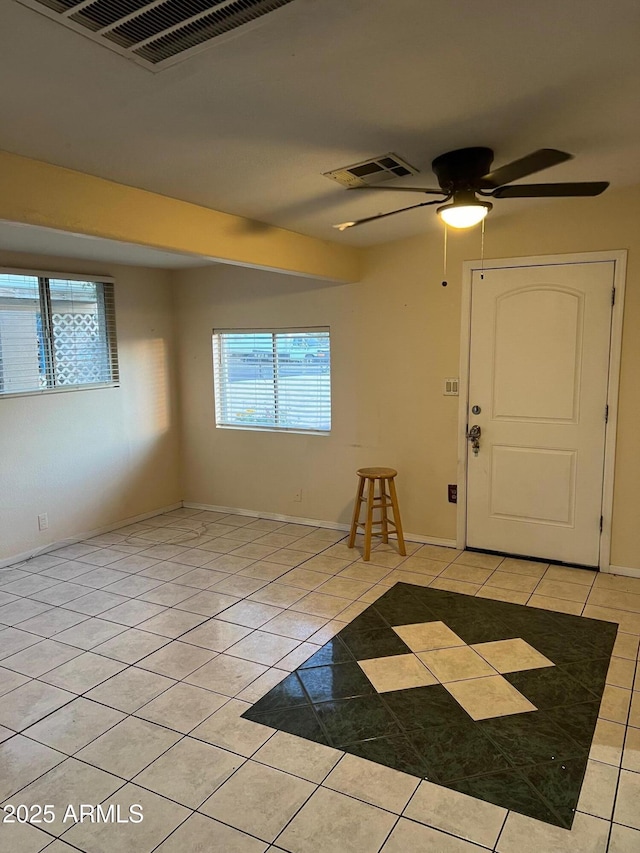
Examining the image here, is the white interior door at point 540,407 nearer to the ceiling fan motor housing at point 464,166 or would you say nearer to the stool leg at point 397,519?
the stool leg at point 397,519

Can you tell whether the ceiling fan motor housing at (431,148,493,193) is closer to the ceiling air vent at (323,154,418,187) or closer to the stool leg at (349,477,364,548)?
the ceiling air vent at (323,154,418,187)

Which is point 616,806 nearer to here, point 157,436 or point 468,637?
point 468,637

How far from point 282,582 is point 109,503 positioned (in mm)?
2019

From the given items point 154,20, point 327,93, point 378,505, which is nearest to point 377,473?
point 378,505

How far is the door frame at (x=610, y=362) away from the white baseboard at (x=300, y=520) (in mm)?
212

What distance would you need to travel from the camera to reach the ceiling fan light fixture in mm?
2568

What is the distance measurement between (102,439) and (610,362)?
3.88m

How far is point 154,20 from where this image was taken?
4.91 ft

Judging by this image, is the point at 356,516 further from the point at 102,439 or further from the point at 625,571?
the point at 102,439

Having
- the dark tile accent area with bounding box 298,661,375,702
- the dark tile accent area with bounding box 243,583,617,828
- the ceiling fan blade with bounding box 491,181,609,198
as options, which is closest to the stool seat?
the dark tile accent area with bounding box 243,583,617,828

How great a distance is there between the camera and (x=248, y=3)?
1.46m

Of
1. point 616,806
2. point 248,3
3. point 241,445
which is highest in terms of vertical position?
point 248,3

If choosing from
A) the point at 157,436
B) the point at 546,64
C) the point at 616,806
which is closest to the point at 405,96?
the point at 546,64

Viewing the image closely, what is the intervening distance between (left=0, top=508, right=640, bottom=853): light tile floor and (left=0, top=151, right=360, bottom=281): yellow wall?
2000mm
